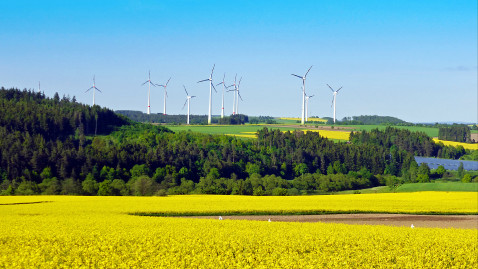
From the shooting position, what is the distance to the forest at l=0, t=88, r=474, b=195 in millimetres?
98000

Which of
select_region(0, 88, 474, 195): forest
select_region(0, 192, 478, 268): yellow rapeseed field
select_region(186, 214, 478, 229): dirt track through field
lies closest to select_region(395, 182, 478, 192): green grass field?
select_region(0, 88, 474, 195): forest

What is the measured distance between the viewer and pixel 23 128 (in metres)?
174

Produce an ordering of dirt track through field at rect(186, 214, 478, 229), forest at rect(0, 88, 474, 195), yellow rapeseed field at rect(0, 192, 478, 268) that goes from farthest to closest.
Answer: forest at rect(0, 88, 474, 195), dirt track through field at rect(186, 214, 478, 229), yellow rapeseed field at rect(0, 192, 478, 268)

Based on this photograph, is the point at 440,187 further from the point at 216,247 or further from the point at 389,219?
the point at 216,247

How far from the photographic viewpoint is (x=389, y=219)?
52.6 metres

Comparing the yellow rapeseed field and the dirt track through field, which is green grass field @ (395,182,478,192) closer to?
the dirt track through field

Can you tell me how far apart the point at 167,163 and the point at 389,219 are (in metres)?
93.4

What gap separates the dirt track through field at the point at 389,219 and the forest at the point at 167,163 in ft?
118

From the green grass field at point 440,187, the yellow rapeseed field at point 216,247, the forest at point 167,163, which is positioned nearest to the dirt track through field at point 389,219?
the yellow rapeseed field at point 216,247

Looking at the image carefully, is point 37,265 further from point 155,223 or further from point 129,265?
point 155,223

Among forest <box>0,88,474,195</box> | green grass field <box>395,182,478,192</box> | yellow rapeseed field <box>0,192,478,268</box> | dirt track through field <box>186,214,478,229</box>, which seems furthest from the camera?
green grass field <box>395,182,478,192</box>

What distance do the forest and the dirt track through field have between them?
35993 millimetres

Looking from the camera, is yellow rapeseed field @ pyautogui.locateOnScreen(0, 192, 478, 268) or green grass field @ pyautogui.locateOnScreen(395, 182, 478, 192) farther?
green grass field @ pyautogui.locateOnScreen(395, 182, 478, 192)

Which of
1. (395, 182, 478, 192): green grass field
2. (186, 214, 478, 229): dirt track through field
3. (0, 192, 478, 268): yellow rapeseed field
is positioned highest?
(0, 192, 478, 268): yellow rapeseed field
